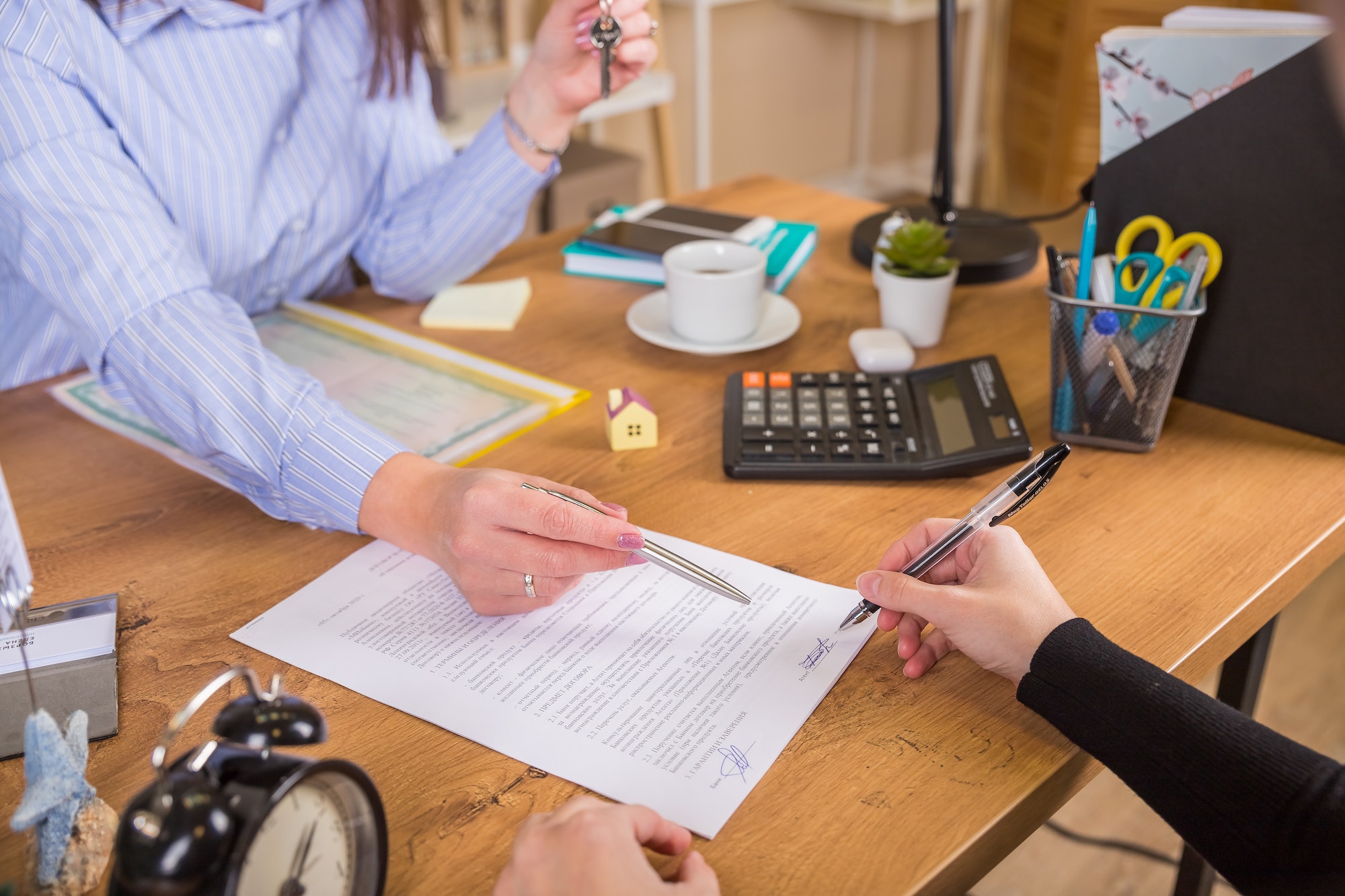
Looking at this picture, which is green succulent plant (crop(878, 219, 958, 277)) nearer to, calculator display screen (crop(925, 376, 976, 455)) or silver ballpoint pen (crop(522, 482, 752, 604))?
calculator display screen (crop(925, 376, 976, 455))

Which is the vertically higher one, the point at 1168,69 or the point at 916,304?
the point at 1168,69

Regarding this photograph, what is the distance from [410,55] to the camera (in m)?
1.19

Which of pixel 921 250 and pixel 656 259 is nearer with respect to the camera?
pixel 921 250

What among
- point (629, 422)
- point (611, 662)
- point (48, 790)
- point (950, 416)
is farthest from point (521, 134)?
point (48, 790)

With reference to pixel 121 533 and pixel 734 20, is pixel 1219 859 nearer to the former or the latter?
pixel 121 533

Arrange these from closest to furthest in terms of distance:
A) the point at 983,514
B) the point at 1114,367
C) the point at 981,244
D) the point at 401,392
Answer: the point at 983,514 < the point at 1114,367 < the point at 401,392 < the point at 981,244

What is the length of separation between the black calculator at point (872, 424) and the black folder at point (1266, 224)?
19 centimetres

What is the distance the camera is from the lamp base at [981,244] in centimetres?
114

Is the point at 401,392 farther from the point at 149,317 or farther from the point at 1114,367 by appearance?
the point at 1114,367

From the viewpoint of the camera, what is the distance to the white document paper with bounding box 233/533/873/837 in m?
0.56

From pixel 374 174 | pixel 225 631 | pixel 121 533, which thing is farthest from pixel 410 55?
pixel 225 631

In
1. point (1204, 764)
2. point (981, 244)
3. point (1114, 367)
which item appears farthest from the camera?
point (981, 244)

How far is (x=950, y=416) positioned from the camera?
0.86 metres
